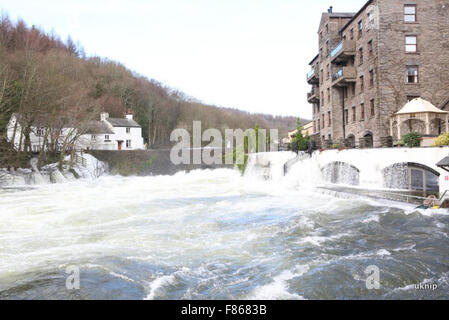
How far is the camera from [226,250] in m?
9.65

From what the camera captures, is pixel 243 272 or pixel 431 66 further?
pixel 431 66

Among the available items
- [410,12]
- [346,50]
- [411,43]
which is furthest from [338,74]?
[410,12]

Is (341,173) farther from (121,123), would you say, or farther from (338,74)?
(121,123)

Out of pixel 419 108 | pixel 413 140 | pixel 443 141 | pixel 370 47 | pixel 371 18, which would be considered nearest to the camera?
pixel 443 141

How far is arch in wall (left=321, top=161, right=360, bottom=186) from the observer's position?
22.6 metres

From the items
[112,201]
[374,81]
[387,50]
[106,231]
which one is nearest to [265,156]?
[374,81]

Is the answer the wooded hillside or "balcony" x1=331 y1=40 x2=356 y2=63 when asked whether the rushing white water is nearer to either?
the wooded hillside

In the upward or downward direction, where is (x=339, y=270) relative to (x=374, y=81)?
downward

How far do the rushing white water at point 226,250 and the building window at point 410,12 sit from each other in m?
18.5

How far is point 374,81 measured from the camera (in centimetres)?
2786

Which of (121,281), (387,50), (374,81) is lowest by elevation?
(121,281)

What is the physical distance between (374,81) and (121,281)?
25911 mm

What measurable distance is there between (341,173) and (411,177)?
5.24m

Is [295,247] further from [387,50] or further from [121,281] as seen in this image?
[387,50]
